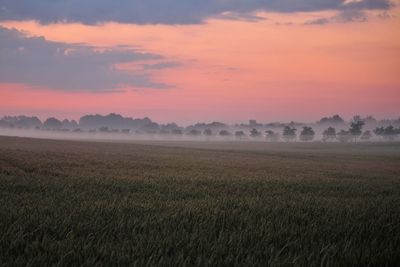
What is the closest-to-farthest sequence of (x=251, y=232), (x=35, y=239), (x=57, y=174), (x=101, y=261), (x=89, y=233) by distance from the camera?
(x=101, y=261) → (x=35, y=239) → (x=89, y=233) → (x=251, y=232) → (x=57, y=174)

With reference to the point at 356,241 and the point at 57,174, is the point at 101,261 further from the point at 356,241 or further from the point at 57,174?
the point at 57,174

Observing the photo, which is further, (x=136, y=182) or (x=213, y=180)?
(x=213, y=180)

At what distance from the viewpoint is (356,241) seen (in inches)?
332

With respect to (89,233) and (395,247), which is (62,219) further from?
(395,247)

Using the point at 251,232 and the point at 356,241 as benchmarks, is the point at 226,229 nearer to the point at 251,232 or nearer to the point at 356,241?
the point at 251,232

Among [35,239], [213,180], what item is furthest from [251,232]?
[213,180]

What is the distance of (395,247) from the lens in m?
7.85

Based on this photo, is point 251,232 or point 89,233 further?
point 251,232

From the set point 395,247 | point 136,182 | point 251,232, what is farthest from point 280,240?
point 136,182

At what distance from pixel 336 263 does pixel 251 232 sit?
225cm

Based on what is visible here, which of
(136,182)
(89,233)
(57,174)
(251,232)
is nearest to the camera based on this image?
(89,233)

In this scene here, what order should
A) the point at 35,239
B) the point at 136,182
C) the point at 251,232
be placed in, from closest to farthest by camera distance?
1. the point at 35,239
2. the point at 251,232
3. the point at 136,182

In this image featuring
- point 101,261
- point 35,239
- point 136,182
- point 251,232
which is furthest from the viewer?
point 136,182

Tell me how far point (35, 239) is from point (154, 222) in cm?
262
